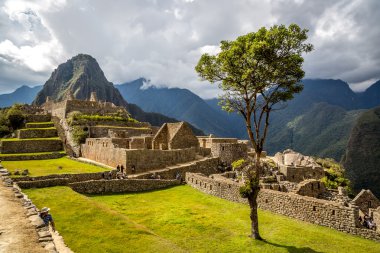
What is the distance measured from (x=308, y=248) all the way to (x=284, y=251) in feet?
3.75

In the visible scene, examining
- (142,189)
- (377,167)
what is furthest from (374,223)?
(377,167)

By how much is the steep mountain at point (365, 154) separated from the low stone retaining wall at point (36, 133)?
7855 centimetres

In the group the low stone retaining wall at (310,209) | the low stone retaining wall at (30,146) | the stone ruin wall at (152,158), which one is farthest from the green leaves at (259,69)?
the low stone retaining wall at (30,146)

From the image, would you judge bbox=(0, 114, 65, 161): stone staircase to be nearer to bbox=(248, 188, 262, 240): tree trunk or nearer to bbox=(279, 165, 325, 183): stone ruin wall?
bbox=(279, 165, 325, 183): stone ruin wall

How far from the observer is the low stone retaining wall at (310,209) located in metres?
A: 15.0

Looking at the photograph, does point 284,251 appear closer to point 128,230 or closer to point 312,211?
point 312,211

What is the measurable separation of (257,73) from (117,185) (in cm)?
1377

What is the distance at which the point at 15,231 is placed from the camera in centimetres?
927

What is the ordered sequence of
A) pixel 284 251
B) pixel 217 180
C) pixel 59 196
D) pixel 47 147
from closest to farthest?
1. pixel 284 251
2. pixel 59 196
3. pixel 217 180
4. pixel 47 147

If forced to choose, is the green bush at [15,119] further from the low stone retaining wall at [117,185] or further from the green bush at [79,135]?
the low stone retaining wall at [117,185]

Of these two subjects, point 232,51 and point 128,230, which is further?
point 232,51

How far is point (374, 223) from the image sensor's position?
16.2 metres

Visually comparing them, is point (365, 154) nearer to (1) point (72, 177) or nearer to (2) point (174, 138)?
(2) point (174, 138)

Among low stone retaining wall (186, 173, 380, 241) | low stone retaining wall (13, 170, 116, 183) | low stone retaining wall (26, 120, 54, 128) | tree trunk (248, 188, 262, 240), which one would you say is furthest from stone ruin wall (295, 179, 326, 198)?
low stone retaining wall (26, 120, 54, 128)
